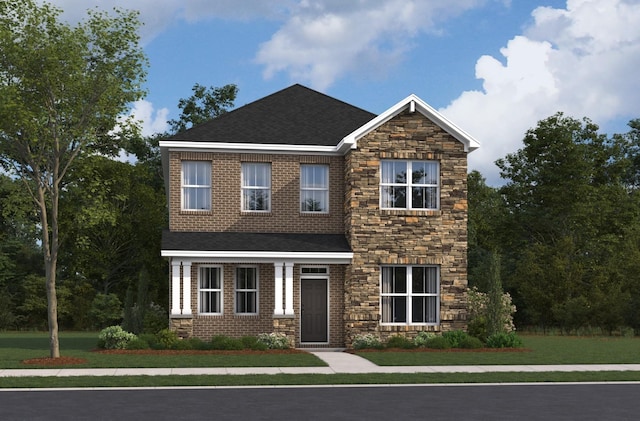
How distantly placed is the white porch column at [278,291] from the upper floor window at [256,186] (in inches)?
99.0

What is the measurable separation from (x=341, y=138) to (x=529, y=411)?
58.3 feet

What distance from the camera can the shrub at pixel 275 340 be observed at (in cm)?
2723

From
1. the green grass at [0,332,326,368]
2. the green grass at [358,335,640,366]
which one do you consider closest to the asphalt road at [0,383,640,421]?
the green grass at [0,332,326,368]

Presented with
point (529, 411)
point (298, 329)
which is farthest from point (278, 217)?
point (529, 411)

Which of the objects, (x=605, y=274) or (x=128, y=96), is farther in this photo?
(x=605, y=274)

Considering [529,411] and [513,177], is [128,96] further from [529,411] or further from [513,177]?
[513,177]

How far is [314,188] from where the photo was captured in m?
30.4

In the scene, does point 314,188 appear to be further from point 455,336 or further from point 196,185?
point 455,336

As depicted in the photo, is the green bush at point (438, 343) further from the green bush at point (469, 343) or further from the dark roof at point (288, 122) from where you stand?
the dark roof at point (288, 122)

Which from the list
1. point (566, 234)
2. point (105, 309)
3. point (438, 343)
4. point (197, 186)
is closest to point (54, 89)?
point (197, 186)

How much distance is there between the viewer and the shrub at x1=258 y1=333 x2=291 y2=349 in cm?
2723

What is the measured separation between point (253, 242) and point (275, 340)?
3.59 metres

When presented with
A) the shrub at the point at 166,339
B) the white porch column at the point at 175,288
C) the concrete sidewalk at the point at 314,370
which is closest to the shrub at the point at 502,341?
the concrete sidewalk at the point at 314,370

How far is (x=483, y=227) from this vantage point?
184 feet
